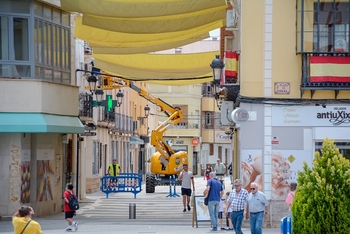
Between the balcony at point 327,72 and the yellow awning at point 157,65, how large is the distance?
1046cm

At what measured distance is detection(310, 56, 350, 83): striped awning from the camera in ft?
81.3

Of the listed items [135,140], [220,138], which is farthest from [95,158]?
[220,138]

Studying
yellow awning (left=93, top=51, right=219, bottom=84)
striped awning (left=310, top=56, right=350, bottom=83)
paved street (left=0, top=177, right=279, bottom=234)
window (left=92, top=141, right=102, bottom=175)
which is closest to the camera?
striped awning (left=310, top=56, right=350, bottom=83)

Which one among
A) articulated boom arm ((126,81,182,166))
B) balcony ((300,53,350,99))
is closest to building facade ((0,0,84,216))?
balcony ((300,53,350,99))

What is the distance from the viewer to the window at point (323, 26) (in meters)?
24.8

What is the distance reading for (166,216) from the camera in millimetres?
31266

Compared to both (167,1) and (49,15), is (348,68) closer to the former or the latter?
(167,1)

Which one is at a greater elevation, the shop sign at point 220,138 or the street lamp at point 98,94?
the street lamp at point 98,94

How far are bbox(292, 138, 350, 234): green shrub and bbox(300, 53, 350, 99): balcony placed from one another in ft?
33.9

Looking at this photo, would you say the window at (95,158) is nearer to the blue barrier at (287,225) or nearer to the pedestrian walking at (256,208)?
the pedestrian walking at (256,208)

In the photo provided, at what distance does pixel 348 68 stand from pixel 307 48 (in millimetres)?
1228

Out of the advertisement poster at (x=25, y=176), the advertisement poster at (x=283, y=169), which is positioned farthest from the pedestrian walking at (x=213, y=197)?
the advertisement poster at (x=25, y=176)

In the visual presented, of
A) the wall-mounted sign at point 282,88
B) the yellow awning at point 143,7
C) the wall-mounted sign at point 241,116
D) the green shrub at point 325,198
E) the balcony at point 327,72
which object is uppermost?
the yellow awning at point 143,7

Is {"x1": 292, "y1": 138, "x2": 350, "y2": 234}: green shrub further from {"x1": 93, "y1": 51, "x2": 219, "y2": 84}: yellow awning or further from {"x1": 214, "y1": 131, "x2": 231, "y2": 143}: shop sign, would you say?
{"x1": 214, "y1": 131, "x2": 231, "y2": 143}: shop sign
